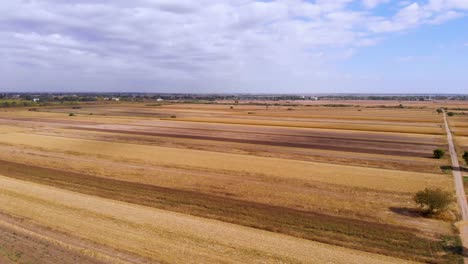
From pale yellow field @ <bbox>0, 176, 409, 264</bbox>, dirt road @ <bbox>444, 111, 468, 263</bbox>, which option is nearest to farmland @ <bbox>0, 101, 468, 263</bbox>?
pale yellow field @ <bbox>0, 176, 409, 264</bbox>

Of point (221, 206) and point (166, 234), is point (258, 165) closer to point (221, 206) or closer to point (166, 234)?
point (221, 206)

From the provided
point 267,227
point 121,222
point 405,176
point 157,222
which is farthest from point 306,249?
point 405,176

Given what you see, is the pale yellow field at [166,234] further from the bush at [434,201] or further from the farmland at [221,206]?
the bush at [434,201]

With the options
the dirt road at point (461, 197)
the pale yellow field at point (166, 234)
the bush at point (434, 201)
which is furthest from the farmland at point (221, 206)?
the bush at point (434, 201)

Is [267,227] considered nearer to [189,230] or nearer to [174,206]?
[189,230]

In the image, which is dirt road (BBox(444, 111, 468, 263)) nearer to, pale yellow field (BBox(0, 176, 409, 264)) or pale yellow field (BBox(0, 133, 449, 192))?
pale yellow field (BBox(0, 133, 449, 192))
